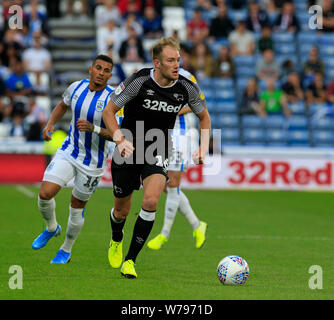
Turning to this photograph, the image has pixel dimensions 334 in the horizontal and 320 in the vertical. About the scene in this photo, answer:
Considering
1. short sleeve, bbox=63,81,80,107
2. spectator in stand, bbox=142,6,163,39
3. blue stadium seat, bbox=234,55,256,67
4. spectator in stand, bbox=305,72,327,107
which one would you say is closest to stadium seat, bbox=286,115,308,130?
spectator in stand, bbox=305,72,327,107

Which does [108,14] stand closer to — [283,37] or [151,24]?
[151,24]

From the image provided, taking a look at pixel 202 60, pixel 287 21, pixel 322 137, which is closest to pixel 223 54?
pixel 202 60

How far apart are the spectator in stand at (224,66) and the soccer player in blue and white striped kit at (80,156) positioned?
14039 mm

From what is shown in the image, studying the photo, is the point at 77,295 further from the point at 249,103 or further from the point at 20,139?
the point at 249,103

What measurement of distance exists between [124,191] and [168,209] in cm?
255

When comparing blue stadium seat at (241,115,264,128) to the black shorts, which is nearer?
the black shorts

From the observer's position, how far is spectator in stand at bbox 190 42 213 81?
23.2 m

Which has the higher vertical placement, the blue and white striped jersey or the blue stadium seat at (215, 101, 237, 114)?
the blue and white striped jersey

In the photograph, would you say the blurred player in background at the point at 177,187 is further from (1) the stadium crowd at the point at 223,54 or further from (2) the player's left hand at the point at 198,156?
(1) the stadium crowd at the point at 223,54

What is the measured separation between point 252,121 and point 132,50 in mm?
3781

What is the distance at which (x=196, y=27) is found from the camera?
2438 centimetres

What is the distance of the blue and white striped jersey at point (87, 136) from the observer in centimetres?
936

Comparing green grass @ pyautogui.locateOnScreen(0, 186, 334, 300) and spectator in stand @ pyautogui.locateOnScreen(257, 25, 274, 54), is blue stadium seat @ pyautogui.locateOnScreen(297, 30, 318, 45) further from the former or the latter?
green grass @ pyautogui.locateOnScreen(0, 186, 334, 300)

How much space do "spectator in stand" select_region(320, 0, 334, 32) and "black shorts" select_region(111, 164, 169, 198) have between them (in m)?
18.2
